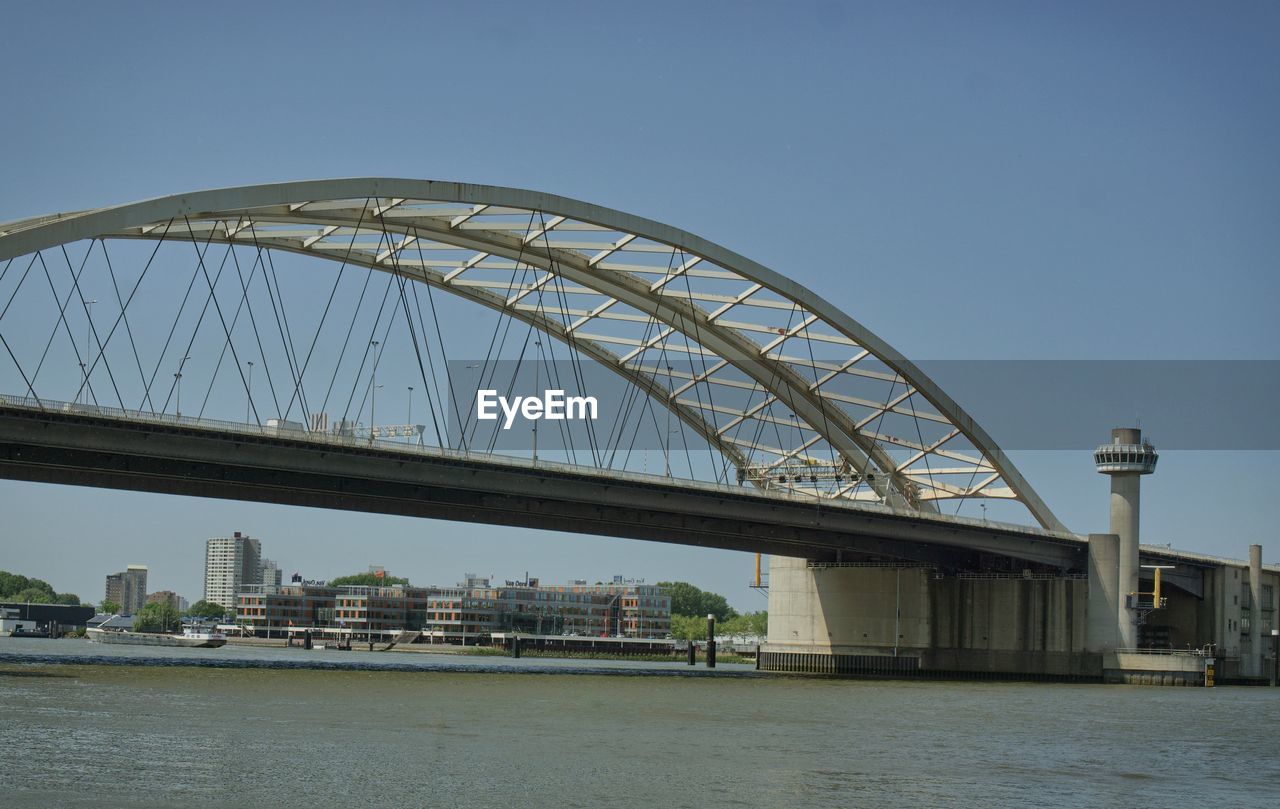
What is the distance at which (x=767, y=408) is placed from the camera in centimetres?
8925

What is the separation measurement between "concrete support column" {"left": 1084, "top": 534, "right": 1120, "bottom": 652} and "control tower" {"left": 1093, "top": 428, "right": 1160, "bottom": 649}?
457mm

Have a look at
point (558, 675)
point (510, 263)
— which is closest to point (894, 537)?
point (558, 675)

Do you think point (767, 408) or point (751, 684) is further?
point (767, 408)

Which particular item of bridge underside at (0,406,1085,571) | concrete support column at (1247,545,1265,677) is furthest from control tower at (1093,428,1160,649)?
concrete support column at (1247,545,1265,677)

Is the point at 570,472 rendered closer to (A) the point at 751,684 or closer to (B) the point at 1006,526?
(A) the point at 751,684

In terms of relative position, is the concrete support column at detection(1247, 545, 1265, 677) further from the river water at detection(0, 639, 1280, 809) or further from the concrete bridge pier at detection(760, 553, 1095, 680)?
the river water at detection(0, 639, 1280, 809)

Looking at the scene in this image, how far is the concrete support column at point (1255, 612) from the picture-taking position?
97.6 metres

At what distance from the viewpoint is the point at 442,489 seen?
6569 cm

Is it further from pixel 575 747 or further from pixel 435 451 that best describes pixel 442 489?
pixel 575 747

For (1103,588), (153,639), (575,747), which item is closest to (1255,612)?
(1103,588)

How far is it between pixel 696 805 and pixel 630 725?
15174mm

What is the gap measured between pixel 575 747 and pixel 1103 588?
60.7 metres

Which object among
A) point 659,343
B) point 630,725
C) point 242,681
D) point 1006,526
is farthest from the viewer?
point 1006,526

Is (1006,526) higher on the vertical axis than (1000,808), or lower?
higher
